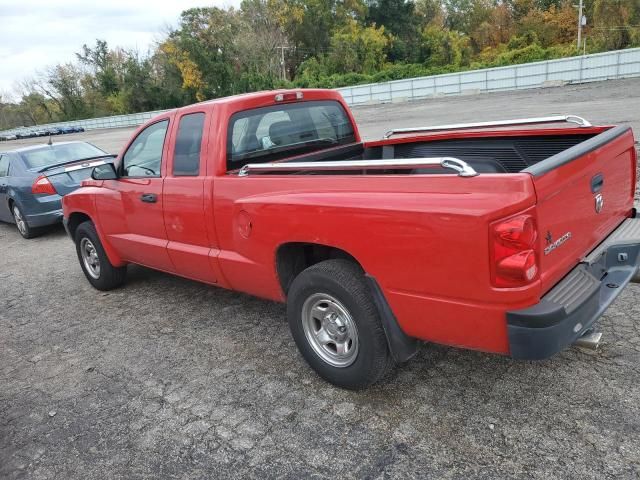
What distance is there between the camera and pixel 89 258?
589cm

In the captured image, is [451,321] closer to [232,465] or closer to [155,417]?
[232,465]

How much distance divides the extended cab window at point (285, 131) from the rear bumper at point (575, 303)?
239 cm

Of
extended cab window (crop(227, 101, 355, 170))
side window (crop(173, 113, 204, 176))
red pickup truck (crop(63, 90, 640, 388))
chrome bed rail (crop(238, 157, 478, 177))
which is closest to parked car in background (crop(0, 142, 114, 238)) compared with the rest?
red pickup truck (crop(63, 90, 640, 388))

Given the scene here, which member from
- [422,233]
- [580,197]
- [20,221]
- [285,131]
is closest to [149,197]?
[285,131]

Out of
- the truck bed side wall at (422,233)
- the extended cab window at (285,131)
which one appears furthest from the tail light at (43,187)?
the truck bed side wall at (422,233)

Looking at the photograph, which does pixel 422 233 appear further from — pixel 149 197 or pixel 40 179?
pixel 40 179

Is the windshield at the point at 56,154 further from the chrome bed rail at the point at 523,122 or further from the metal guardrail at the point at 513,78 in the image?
the metal guardrail at the point at 513,78

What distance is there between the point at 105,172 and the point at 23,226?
16.9 feet

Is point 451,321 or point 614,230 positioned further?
point 614,230

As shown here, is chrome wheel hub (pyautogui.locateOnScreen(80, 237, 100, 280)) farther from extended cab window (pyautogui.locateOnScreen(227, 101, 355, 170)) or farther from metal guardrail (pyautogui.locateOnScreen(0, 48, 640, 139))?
metal guardrail (pyautogui.locateOnScreen(0, 48, 640, 139))

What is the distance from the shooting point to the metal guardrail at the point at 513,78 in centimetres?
2744

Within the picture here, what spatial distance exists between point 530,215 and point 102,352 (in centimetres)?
350

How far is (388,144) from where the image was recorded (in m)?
4.77

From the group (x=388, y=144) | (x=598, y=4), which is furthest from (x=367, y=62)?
(x=388, y=144)
